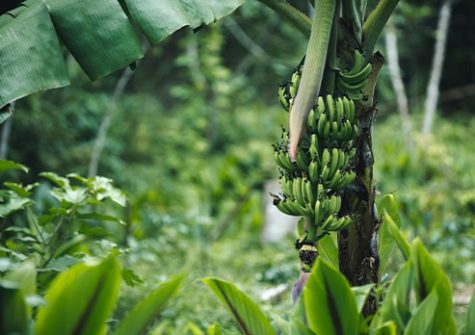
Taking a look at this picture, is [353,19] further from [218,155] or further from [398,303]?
[218,155]

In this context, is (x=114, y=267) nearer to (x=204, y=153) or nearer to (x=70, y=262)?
(x=70, y=262)

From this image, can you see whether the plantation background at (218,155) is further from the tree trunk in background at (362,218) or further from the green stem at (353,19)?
the green stem at (353,19)

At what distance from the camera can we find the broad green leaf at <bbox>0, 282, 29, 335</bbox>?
136 cm

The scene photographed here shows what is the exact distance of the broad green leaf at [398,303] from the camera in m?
1.68

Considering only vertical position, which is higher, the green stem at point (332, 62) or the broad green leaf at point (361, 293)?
the green stem at point (332, 62)

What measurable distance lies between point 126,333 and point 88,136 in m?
6.48

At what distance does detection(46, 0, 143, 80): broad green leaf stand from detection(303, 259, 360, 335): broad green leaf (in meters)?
1.06

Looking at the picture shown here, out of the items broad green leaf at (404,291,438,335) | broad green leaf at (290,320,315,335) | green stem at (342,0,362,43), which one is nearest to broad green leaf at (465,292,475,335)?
broad green leaf at (404,291,438,335)

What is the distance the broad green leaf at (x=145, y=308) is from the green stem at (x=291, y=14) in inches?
46.6

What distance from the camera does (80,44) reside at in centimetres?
224

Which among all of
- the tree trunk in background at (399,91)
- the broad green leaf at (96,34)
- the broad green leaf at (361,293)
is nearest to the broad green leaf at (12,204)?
the broad green leaf at (96,34)

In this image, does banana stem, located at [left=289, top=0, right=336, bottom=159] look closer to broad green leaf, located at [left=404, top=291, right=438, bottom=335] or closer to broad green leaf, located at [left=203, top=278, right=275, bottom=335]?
broad green leaf, located at [left=203, top=278, right=275, bottom=335]

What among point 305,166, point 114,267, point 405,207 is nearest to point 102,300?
point 114,267

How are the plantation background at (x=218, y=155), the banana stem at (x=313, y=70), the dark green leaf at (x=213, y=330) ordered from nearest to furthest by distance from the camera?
1. the dark green leaf at (x=213, y=330)
2. the banana stem at (x=313, y=70)
3. the plantation background at (x=218, y=155)
